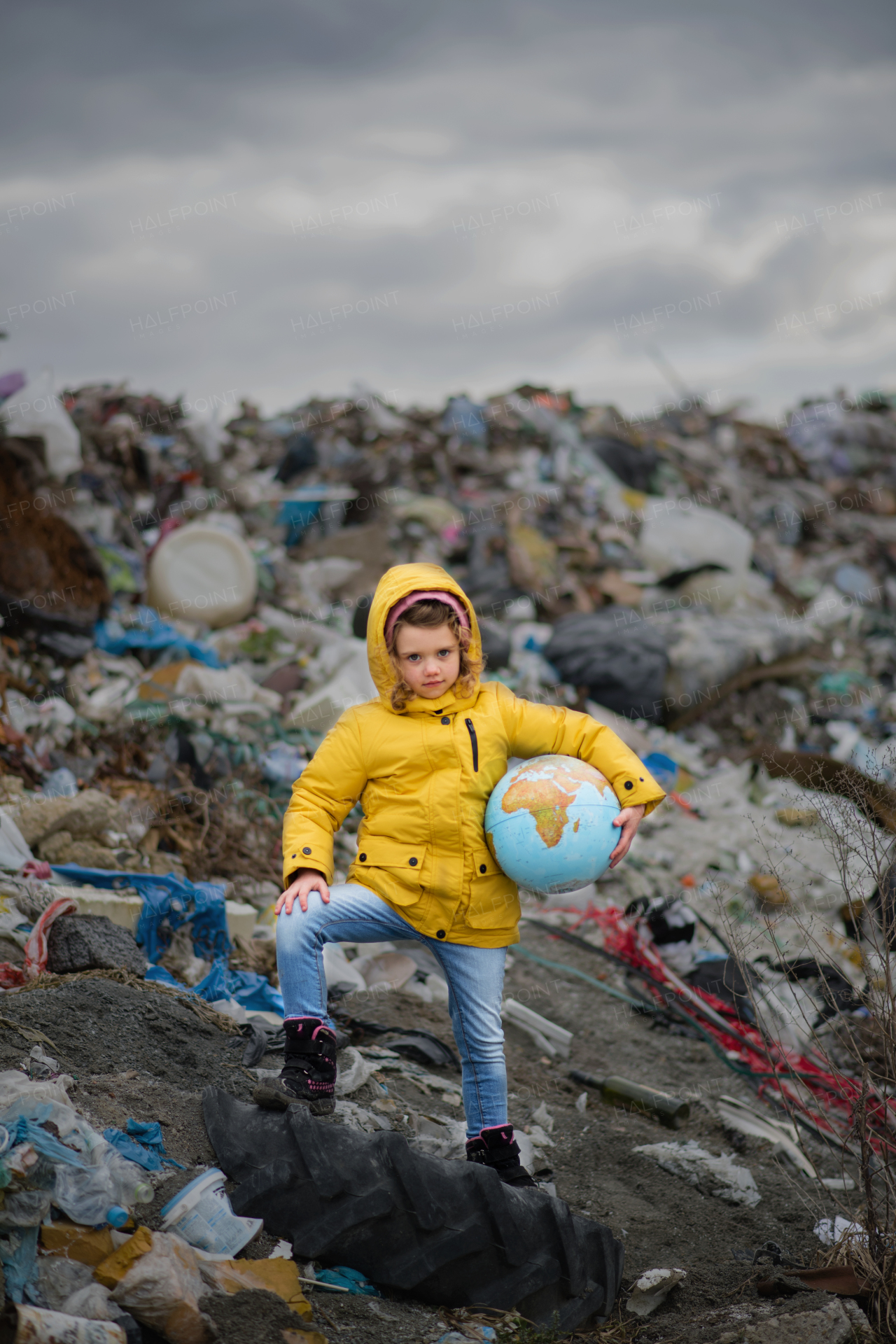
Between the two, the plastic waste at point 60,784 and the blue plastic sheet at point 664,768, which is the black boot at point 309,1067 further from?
the blue plastic sheet at point 664,768

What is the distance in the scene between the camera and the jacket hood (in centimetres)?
272

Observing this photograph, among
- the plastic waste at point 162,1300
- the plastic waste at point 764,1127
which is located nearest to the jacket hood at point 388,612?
the plastic waste at point 162,1300

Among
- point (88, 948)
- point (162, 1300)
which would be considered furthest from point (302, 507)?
point (162, 1300)

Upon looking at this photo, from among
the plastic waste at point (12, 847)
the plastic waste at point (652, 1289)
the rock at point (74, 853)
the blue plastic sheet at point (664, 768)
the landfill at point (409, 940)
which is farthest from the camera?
the blue plastic sheet at point (664, 768)

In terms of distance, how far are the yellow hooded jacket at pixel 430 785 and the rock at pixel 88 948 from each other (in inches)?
38.6

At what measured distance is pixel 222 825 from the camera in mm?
4781

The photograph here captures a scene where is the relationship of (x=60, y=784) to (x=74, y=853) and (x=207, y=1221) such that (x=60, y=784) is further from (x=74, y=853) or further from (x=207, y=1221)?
(x=207, y=1221)

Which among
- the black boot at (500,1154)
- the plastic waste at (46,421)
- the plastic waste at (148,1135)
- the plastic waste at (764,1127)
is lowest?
the plastic waste at (764,1127)

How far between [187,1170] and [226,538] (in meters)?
5.43

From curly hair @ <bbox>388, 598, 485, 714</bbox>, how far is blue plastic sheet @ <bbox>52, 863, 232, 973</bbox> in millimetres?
1416

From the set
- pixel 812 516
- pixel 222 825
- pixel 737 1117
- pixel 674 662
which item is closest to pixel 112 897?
pixel 222 825

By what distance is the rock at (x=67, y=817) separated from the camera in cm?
408

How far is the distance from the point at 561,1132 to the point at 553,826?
1.32m

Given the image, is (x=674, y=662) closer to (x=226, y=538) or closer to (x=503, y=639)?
(x=503, y=639)
